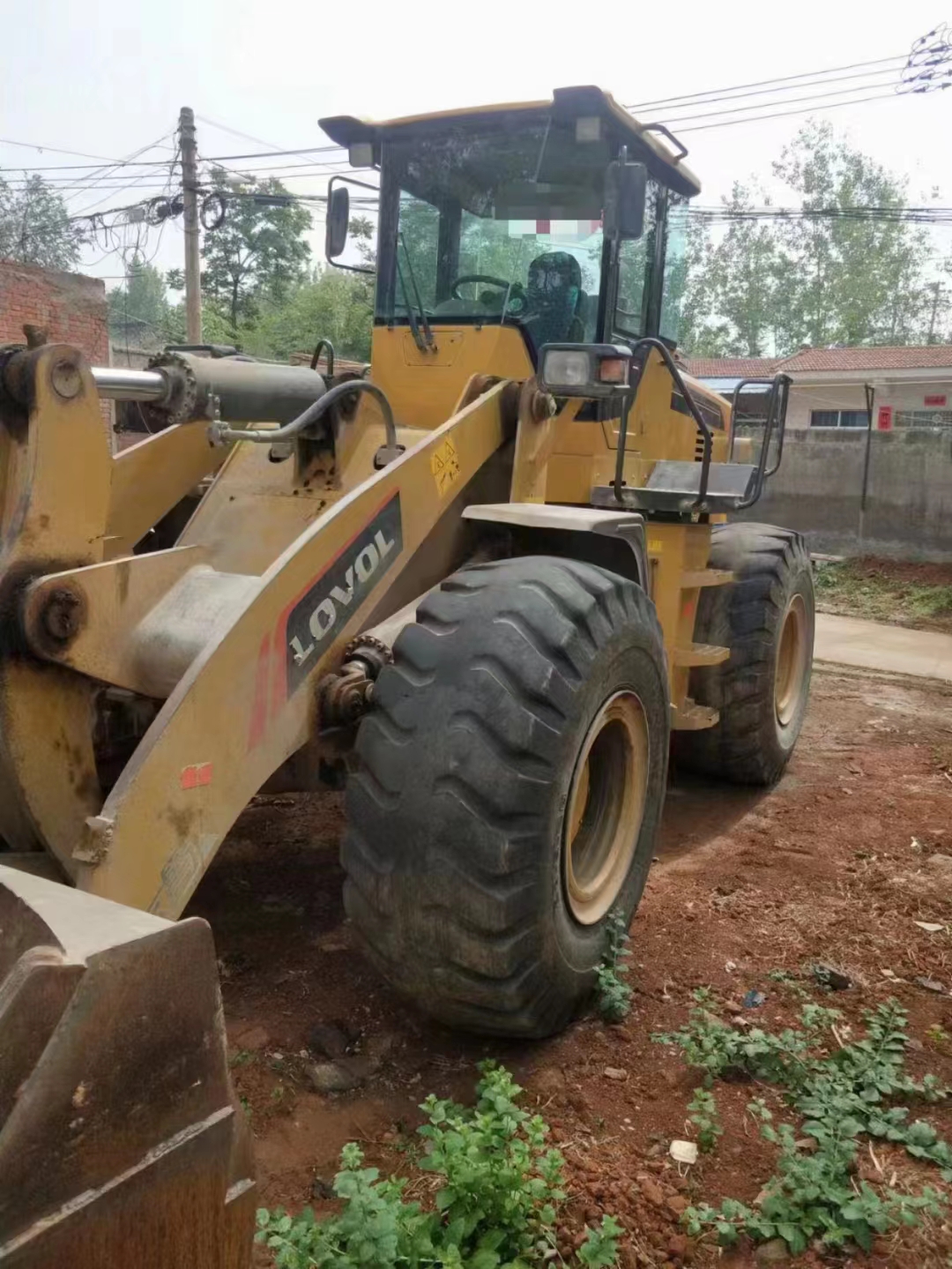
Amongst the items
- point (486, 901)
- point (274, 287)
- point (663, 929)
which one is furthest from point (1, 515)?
point (274, 287)

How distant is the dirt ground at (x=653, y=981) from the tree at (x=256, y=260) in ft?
116

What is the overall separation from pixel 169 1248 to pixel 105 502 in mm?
1761

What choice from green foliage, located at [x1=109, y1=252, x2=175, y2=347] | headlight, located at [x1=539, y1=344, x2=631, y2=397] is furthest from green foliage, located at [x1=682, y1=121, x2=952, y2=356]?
headlight, located at [x1=539, y1=344, x2=631, y2=397]

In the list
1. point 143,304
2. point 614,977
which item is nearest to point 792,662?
point 614,977

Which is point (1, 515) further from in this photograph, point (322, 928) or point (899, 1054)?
point (899, 1054)

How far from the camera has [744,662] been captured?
17.3 ft

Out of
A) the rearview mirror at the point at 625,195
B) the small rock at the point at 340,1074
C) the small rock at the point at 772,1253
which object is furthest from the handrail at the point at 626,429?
the small rock at the point at 772,1253

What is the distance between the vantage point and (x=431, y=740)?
264cm

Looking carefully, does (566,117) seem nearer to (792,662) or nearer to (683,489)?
(683,489)

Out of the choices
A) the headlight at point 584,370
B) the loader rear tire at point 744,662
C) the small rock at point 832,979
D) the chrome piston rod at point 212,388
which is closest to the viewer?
the chrome piston rod at point 212,388

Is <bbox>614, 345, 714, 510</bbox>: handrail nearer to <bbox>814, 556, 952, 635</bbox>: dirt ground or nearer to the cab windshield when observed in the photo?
the cab windshield

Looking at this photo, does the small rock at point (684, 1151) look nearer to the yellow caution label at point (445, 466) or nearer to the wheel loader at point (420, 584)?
the wheel loader at point (420, 584)

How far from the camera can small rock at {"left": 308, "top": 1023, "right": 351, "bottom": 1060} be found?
2.94 meters

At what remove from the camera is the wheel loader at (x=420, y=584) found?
2553mm
